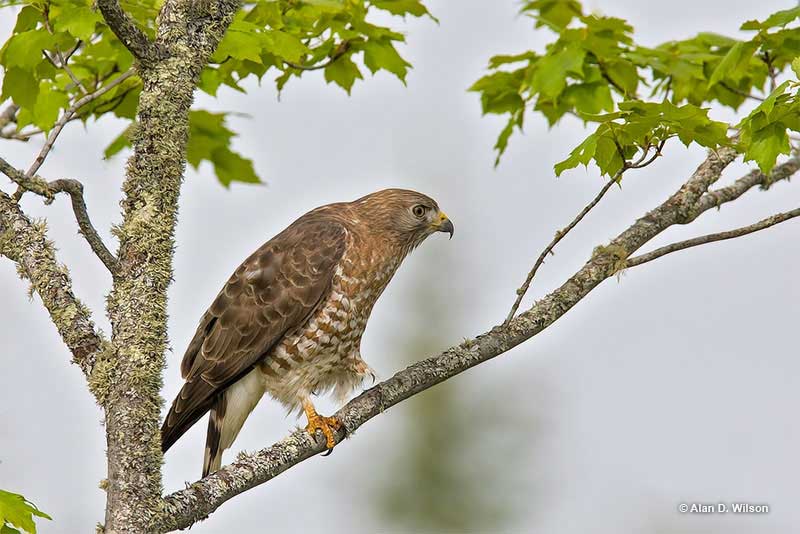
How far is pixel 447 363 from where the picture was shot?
3.99 metres

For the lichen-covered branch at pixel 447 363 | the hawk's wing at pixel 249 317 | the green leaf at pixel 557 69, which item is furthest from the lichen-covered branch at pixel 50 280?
the green leaf at pixel 557 69

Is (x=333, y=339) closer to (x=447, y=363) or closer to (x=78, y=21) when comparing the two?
(x=447, y=363)

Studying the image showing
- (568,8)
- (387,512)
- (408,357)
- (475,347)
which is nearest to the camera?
(475,347)

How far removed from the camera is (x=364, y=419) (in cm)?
412

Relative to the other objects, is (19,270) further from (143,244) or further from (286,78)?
(286,78)

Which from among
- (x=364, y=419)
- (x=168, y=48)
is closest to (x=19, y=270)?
(x=168, y=48)

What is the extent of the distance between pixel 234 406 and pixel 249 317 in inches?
20.8

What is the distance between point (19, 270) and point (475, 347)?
1701mm

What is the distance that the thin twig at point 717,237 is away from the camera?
3977 mm

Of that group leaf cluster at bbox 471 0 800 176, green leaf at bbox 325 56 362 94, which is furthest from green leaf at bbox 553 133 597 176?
green leaf at bbox 325 56 362 94

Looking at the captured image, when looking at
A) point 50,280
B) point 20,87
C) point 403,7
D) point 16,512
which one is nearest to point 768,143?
point 403,7

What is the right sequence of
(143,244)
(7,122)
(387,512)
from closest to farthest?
(143,244) → (7,122) → (387,512)

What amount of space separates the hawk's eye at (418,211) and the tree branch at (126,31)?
7.89 ft

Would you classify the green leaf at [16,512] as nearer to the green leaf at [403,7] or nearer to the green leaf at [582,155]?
the green leaf at [582,155]
